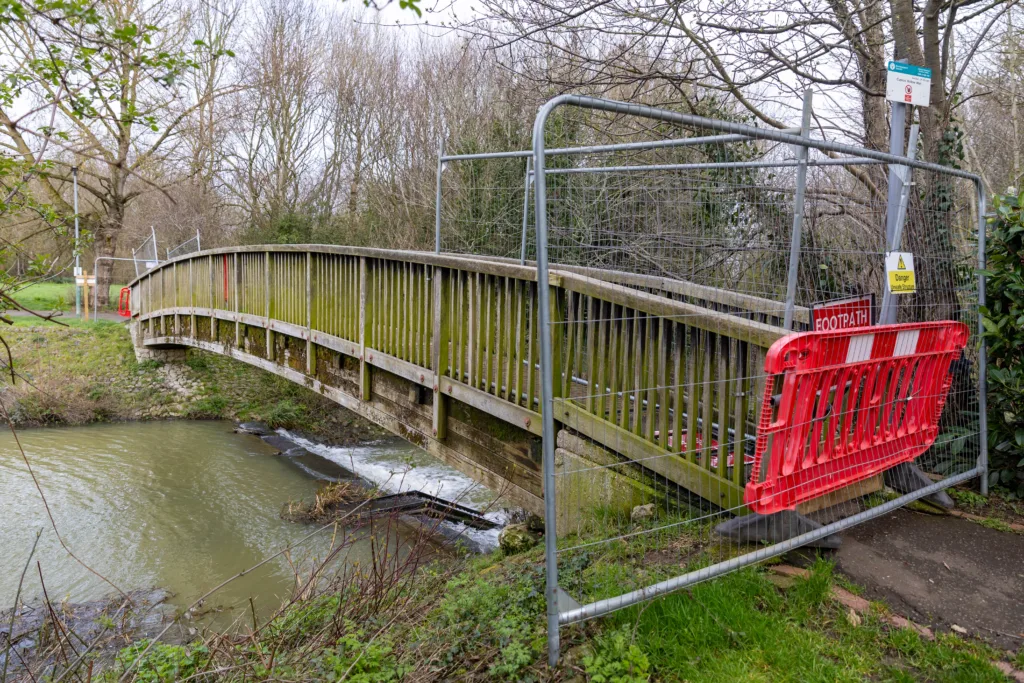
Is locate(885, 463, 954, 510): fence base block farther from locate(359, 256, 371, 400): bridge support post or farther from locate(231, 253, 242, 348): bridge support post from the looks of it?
locate(231, 253, 242, 348): bridge support post

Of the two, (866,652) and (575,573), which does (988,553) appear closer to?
(866,652)

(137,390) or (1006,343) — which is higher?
(1006,343)

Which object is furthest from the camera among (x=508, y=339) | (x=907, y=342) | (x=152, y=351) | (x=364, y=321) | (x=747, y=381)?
(x=152, y=351)

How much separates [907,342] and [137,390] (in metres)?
15.6

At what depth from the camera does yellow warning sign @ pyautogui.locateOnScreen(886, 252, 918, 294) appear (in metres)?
4.00

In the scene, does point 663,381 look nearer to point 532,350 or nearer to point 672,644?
point 532,350

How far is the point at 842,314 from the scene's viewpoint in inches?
146

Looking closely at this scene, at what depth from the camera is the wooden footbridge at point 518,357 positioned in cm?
358

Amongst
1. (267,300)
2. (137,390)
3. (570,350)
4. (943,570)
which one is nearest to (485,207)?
(267,300)

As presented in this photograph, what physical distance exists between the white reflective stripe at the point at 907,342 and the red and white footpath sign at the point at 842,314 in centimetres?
22

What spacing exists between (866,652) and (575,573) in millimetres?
1309

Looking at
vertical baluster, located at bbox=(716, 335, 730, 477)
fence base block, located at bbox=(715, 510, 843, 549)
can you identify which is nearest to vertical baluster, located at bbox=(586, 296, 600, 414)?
vertical baluster, located at bbox=(716, 335, 730, 477)

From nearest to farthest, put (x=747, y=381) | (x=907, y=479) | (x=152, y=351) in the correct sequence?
1. (x=747, y=381)
2. (x=907, y=479)
3. (x=152, y=351)

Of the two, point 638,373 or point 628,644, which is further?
point 638,373
